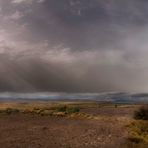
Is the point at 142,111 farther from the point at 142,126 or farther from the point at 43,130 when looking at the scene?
the point at 43,130

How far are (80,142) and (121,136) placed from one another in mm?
5591

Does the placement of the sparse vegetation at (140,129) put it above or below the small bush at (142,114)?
below

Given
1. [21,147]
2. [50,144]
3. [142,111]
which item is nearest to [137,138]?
[50,144]

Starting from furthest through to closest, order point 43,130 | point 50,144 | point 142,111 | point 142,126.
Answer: point 142,111 < point 142,126 < point 43,130 < point 50,144

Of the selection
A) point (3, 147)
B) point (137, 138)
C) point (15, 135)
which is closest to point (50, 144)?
point (3, 147)

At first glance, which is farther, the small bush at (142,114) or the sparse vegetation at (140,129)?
the small bush at (142,114)

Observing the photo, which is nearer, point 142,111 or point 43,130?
point 43,130

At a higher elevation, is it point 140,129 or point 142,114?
point 142,114

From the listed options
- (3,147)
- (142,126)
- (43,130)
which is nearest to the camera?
(3,147)

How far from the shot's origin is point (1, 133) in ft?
108

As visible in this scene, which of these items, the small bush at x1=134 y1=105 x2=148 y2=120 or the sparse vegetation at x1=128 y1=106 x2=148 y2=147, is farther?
the small bush at x1=134 y1=105 x2=148 y2=120

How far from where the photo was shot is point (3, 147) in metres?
24.5

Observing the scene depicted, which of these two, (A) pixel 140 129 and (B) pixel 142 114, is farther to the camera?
(B) pixel 142 114

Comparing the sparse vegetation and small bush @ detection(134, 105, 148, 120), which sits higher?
small bush @ detection(134, 105, 148, 120)
